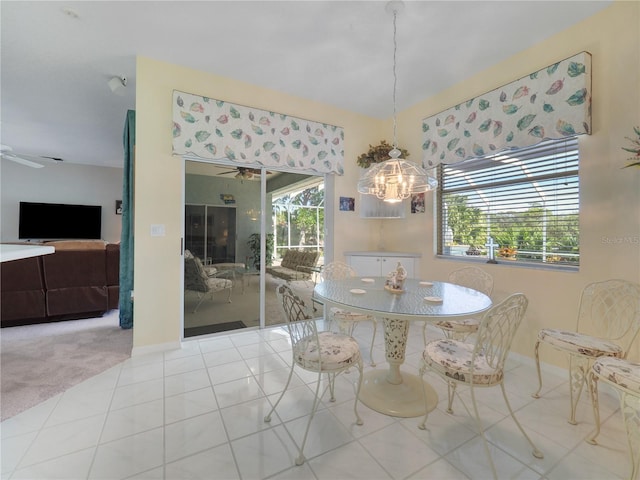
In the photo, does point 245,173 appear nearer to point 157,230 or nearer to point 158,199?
point 158,199

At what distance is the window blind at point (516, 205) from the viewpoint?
2.40 meters

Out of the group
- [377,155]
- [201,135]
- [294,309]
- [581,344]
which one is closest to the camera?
[294,309]

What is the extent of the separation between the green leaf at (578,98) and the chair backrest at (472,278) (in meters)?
1.55

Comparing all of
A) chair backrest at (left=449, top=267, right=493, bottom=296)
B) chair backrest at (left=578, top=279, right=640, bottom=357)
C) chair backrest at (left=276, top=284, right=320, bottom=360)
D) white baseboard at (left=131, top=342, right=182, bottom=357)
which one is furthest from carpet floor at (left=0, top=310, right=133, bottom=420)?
chair backrest at (left=578, top=279, right=640, bottom=357)

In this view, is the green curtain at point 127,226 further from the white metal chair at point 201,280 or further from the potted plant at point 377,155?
the potted plant at point 377,155

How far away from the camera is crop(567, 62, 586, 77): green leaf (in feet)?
7.13

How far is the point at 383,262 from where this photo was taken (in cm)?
359

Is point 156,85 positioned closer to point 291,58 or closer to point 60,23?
point 60,23

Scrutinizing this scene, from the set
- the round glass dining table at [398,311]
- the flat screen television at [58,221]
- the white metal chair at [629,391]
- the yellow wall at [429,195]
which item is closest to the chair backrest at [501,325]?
the round glass dining table at [398,311]

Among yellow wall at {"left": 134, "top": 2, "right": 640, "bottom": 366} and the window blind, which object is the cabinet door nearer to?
yellow wall at {"left": 134, "top": 2, "right": 640, "bottom": 366}

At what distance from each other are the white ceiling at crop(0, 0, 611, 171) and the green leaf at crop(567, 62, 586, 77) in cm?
38

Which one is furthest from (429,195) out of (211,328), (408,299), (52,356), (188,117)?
(52,356)

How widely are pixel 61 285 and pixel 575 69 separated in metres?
6.09

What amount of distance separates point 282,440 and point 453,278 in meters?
2.14
